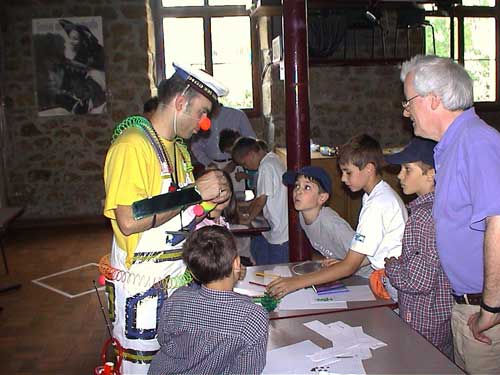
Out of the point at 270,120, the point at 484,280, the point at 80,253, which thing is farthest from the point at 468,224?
the point at 270,120

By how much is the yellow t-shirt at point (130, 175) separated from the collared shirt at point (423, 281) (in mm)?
955

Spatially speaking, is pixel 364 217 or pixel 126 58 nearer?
pixel 364 217

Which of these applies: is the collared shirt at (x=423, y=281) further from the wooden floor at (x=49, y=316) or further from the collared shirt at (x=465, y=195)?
the wooden floor at (x=49, y=316)

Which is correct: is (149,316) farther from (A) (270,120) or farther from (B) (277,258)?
(A) (270,120)

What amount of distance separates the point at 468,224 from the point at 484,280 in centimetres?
18

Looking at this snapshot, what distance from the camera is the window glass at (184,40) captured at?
27.7 feet

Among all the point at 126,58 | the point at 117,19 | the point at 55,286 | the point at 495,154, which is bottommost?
the point at 55,286

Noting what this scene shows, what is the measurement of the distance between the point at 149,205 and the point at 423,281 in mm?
1029

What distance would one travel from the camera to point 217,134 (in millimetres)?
6629

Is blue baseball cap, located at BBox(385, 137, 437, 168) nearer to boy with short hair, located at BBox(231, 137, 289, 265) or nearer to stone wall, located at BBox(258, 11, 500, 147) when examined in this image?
boy with short hair, located at BBox(231, 137, 289, 265)

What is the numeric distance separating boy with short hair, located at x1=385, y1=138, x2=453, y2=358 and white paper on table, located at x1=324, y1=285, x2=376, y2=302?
0.73 feet

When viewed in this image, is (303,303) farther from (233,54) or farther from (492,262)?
(233,54)

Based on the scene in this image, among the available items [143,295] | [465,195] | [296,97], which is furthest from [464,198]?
[296,97]

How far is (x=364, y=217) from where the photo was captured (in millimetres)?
2725
